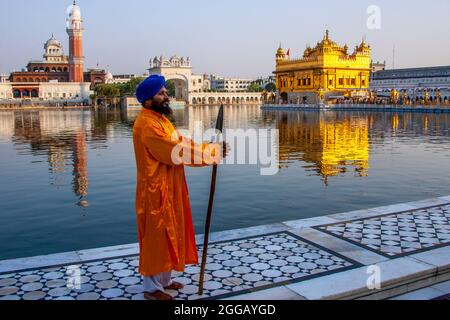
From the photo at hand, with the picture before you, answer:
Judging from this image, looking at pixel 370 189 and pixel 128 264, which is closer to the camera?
pixel 128 264

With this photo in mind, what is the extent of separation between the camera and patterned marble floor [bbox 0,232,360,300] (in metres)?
3.65

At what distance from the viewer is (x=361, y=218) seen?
5.75m

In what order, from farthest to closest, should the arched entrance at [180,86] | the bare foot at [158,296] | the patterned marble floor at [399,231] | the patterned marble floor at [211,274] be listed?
the arched entrance at [180,86], the patterned marble floor at [399,231], the patterned marble floor at [211,274], the bare foot at [158,296]

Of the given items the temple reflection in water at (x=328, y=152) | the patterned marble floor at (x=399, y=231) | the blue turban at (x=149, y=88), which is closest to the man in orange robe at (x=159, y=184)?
the blue turban at (x=149, y=88)

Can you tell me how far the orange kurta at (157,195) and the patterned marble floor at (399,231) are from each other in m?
2.15

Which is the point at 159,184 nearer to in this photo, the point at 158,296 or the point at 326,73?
the point at 158,296

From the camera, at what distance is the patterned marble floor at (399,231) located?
4668 mm

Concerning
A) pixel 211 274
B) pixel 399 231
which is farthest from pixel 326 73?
pixel 211 274

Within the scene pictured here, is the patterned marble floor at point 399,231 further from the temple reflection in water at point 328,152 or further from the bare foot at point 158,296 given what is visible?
the temple reflection in water at point 328,152
